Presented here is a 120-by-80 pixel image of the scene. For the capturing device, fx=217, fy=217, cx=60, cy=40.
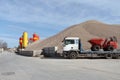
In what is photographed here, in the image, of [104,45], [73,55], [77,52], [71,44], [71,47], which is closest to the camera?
[73,55]

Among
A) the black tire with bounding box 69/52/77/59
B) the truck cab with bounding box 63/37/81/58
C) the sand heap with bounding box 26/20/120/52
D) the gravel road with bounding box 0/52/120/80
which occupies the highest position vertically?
the sand heap with bounding box 26/20/120/52

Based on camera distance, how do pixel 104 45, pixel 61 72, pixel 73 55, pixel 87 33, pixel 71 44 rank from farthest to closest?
pixel 87 33
pixel 104 45
pixel 71 44
pixel 73 55
pixel 61 72

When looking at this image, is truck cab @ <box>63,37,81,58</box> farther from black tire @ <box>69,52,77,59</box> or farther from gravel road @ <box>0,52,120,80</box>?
gravel road @ <box>0,52,120,80</box>

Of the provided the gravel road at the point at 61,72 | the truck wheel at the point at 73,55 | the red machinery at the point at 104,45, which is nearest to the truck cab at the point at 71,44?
the truck wheel at the point at 73,55

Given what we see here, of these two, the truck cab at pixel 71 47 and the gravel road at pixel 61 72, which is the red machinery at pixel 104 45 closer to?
the truck cab at pixel 71 47

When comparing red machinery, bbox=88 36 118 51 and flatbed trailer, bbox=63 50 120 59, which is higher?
red machinery, bbox=88 36 118 51

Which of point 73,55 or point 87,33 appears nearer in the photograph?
point 73,55

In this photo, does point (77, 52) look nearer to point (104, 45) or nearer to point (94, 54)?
point (94, 54)

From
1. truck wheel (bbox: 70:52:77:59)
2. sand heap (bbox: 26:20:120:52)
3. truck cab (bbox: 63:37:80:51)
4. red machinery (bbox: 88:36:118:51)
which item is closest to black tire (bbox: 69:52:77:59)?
truck wheel (bbox: 70:52:77:59)

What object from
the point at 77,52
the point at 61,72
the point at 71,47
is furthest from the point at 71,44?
the point at 61,72

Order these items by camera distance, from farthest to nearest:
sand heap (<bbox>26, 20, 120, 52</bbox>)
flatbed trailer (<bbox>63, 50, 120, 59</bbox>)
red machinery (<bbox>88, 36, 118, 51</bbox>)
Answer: sand heap (<bbox>26, 20, 120, 52</bbox>)
red machinery (<bbox>88, 36, 118, 51</bbox>)
flatbed trailer (<bbox>63, 50, 120, 59</bbox>)

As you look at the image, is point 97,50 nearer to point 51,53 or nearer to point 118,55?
point 118,55

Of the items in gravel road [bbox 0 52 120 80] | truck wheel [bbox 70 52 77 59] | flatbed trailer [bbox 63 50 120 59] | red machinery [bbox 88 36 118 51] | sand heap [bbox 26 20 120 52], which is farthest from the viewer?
sand heap [bbox 26 20 120 52]

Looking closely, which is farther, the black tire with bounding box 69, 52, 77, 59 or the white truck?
the black tire with bounding box 69, 52, 77, 59
